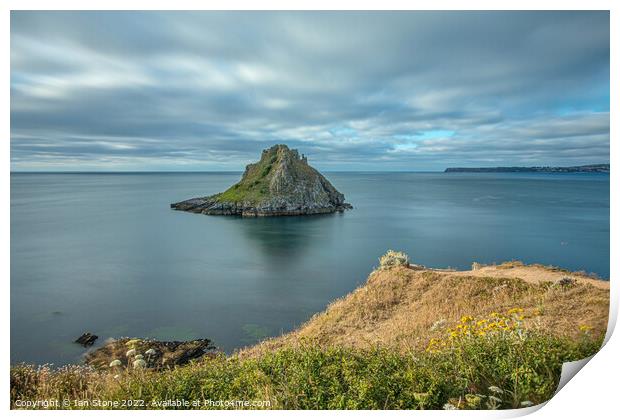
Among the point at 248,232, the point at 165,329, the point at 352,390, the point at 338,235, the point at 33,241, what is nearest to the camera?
the point at 352,390

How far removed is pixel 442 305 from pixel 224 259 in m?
16.3

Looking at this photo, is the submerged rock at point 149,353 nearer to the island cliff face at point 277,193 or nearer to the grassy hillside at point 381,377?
the grassy hillside at point 381,377

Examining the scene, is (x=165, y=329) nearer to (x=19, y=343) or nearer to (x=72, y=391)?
(x=19, y=343)

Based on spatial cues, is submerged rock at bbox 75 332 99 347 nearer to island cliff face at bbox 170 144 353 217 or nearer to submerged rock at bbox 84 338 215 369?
submerged rock at bbox 84 338 215 369

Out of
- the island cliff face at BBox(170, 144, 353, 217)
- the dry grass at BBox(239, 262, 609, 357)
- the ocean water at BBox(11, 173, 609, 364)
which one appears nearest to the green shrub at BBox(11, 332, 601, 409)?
the dry grass at BBox(239, 262, 609, 357)

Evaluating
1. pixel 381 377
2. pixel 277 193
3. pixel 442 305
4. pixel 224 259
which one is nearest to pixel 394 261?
pixel 442 305

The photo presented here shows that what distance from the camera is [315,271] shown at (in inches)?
790

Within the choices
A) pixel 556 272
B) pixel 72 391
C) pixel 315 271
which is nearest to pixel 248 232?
pixel 315 271

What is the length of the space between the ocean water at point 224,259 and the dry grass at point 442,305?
6.22ft

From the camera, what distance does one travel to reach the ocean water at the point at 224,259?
12062mm

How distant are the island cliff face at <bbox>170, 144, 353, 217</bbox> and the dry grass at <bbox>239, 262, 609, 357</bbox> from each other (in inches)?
1391

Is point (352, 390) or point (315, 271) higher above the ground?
point (352, 390)
